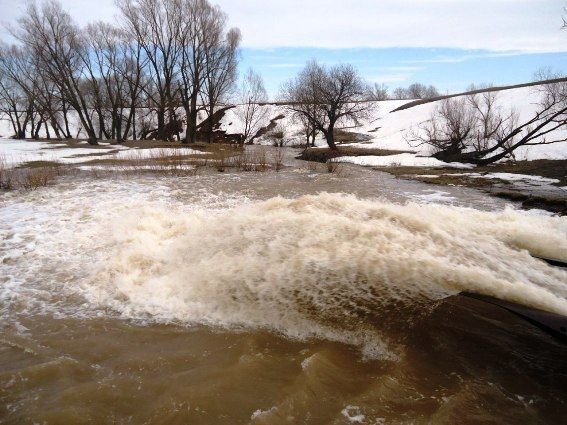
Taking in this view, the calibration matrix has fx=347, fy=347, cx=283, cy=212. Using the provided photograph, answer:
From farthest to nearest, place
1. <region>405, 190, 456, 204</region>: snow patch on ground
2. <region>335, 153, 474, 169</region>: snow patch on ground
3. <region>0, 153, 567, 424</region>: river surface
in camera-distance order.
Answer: <region>335, 153, 474, 169</region>: snow patch on ground → <region>405, 190, 456, 204</region>: snow patch on ground → <region>0, 153, 567, 424</region>: river surface

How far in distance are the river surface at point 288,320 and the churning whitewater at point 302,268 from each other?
24 mm

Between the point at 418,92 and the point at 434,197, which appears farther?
the point at 418,92

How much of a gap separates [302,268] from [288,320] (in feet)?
2.51

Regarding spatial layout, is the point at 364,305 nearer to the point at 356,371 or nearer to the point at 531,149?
the point at 356,371

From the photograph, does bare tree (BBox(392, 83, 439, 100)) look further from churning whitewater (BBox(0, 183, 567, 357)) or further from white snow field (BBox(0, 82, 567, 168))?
churning whitewater (BBox(0, 183, 567, 357))

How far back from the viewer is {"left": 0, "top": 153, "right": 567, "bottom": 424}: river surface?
2.80 meters

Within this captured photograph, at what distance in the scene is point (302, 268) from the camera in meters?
4.48

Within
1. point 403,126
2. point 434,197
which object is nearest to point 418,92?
point 403,126

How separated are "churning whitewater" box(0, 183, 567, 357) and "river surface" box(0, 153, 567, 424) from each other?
24 mm

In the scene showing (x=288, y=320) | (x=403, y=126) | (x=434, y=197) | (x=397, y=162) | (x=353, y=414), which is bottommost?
(x=353, y=414)

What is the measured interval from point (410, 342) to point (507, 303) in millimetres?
1242

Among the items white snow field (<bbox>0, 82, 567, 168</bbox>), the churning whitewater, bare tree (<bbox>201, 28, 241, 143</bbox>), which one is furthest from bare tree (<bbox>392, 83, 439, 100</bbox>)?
the churning whitewater

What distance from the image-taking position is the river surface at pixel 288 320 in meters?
2.80

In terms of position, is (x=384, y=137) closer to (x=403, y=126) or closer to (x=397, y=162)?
(x=403, y=126)
